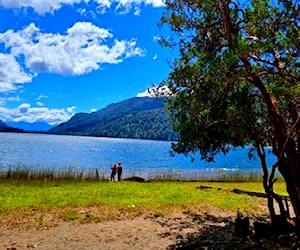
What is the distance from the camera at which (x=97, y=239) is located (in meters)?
14.4

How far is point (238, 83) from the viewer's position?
14.4m

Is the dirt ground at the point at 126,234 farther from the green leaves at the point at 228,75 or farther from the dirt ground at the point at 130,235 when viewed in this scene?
the green leaves at the point at 228,75

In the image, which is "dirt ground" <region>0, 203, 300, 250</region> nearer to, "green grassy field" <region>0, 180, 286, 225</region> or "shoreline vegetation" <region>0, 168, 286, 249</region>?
"shoreline vegetation" <region>0, 168, 286, 249</region>

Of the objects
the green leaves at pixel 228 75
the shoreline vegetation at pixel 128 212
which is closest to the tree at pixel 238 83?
the green leaves at pixel 228 75

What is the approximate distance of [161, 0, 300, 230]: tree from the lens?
36.4 ft

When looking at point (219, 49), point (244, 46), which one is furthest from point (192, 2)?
point (244, 46)

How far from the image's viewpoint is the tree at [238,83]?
11102 mm

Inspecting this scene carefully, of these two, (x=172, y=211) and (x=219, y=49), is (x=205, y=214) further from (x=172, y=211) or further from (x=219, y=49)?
(x=219, y=49)

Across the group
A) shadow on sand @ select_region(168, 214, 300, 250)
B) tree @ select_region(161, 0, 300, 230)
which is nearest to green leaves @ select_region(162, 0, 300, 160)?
tree @ select_region(161, 0, 300, 230)

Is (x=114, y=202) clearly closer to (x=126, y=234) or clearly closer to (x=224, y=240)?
(x=126, y=234)

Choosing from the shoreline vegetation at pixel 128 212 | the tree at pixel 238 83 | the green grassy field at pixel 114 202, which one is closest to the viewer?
the tree at pixel 238 83

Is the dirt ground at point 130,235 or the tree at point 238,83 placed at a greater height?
the tree at point 238,83

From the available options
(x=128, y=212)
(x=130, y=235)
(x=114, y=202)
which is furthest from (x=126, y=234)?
(x=114, y=202)

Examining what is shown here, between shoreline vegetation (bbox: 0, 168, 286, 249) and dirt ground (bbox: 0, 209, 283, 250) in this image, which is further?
shoreline vegetation (bbox: 0, 168, 286, 249)
